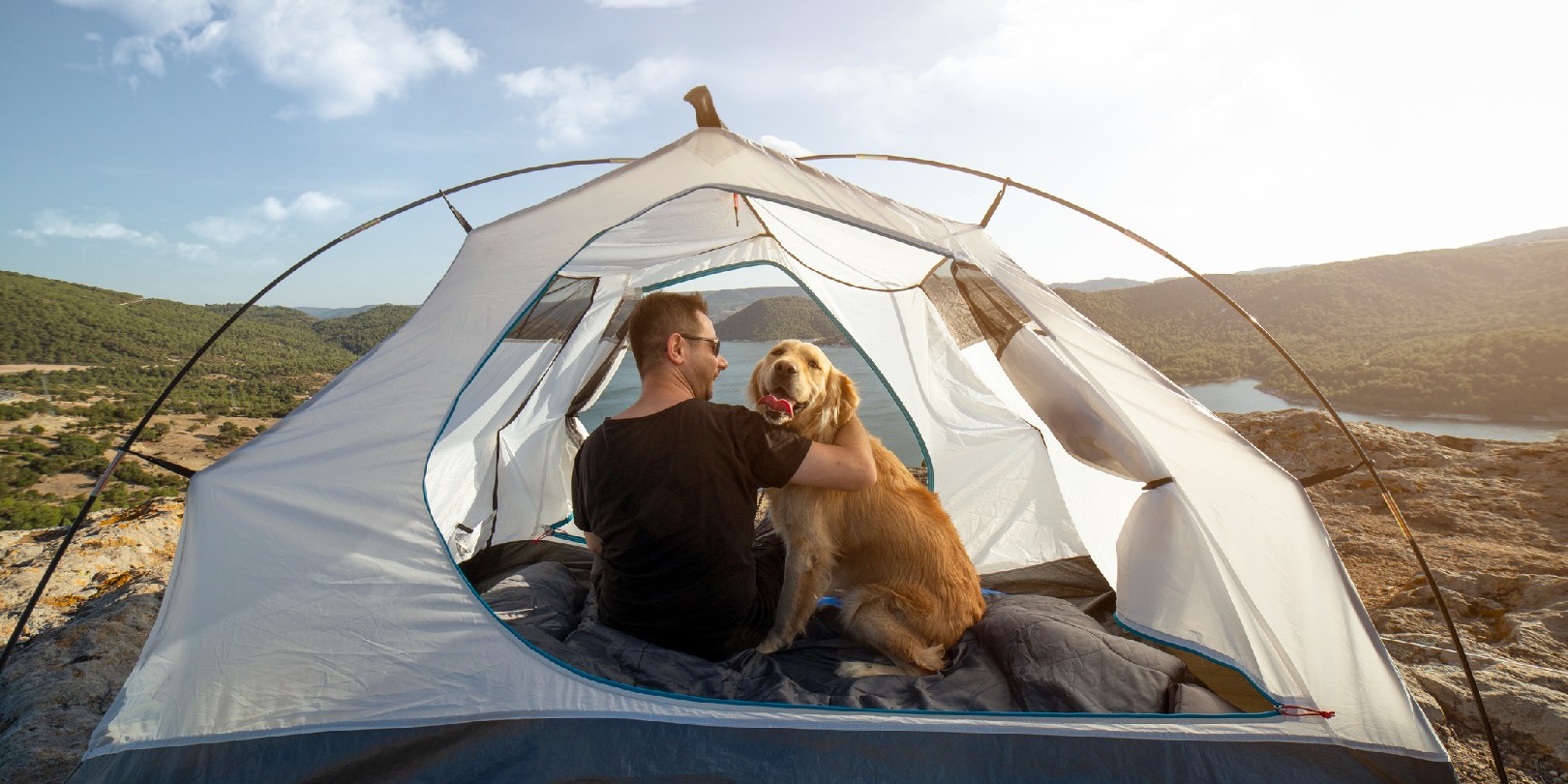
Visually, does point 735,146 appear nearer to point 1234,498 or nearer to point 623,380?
point 1234,498

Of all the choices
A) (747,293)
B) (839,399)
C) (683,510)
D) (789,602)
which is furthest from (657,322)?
(747,293)

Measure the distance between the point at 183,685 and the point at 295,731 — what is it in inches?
16.2

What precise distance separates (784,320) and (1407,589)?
424 cm

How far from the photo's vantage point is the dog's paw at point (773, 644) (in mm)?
2756

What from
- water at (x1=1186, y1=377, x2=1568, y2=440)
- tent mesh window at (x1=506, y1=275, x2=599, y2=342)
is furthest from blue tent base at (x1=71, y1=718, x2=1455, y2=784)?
water at (x1=1186, y1=377, x2=1568, y2=440)

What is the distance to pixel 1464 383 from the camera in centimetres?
1262

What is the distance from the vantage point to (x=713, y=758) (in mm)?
1936

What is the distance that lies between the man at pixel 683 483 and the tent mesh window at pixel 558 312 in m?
2.01

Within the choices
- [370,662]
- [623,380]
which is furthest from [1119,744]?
[623,380]

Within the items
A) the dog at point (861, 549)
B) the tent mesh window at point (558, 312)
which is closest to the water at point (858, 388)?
the dog at point (861, 549)

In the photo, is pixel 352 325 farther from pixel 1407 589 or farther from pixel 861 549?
pixel 1407 589

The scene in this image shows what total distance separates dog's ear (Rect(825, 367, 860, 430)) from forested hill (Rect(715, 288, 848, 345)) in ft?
3.24

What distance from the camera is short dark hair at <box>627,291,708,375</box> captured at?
8.05 feet

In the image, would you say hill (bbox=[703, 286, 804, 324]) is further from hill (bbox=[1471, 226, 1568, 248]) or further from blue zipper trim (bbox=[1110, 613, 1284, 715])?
hill (bbox=[1471, 226, 1568, 248])
